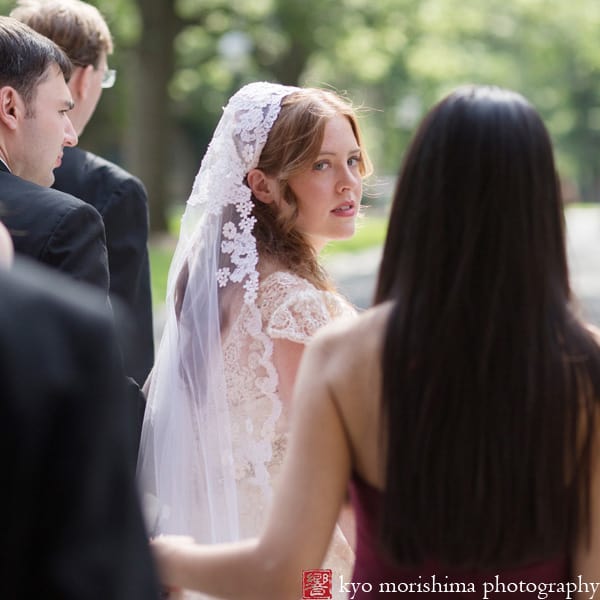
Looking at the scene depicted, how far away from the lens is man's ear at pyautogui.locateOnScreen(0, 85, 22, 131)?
125 inches

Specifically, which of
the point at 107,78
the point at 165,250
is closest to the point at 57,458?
the point at 107,78

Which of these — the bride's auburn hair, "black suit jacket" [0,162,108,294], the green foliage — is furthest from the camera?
the green foliage

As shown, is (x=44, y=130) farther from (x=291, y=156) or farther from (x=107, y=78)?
(x=107, y=78)

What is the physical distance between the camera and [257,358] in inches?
126

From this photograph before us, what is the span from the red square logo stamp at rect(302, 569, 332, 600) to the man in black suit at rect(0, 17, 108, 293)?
1.21 m

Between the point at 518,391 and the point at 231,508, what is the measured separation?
59.0 inches

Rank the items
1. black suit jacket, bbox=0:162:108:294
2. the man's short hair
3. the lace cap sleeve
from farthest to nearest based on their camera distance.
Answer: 1. the man's short hair
2. the lace cap sleeve
3. black suit jacket, bbox=0:162:108:294

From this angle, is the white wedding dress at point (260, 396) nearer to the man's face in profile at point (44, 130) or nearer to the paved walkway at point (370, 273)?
the man's face in profile at point (44, 130)

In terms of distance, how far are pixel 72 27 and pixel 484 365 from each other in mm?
3000

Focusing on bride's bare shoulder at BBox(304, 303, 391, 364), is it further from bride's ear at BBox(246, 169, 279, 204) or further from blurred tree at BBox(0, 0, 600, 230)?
blurred tree at BBox(0, 0, 600, 230)

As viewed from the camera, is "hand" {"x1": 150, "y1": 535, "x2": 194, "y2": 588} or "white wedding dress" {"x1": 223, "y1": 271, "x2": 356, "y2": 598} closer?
"hand" {"x1": 150, "y1": 535, "x2": 194, "y2": 588}

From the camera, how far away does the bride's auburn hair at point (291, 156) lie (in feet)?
11.5

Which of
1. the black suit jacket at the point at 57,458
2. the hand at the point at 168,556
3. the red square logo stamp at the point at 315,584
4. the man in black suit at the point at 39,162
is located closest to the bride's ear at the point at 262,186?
the man in black suit at the point at 39,162

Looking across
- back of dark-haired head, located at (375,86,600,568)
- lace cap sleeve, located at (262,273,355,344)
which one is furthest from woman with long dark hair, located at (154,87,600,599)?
lace cap sleeve, located at (262,273,355,344)
